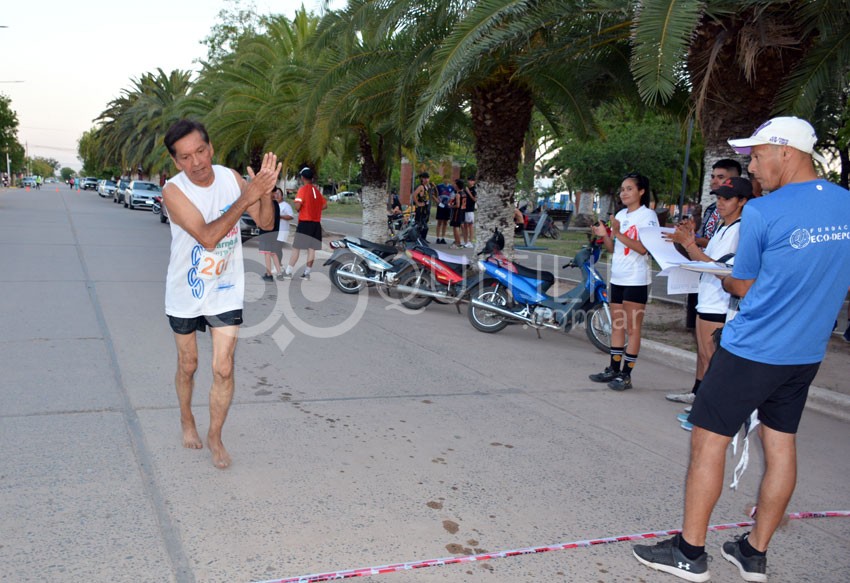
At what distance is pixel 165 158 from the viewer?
38.8 m

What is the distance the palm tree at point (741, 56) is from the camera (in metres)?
7.03

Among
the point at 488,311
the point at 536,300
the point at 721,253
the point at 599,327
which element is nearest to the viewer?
the point at 721,253

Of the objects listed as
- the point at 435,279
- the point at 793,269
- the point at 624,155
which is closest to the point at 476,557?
the point at 793,269

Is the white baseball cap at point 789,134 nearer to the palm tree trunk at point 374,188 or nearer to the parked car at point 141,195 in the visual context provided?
the palm tree trunk at point 374,188

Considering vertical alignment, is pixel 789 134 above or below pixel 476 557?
above

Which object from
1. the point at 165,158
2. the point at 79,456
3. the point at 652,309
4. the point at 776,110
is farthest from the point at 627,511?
the point at 165,158

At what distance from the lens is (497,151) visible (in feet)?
41.0

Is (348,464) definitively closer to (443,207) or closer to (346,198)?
(443,207)

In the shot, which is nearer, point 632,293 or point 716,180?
point 716,180

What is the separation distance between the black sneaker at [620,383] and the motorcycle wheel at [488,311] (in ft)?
8.31

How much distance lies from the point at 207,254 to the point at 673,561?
2891 mm

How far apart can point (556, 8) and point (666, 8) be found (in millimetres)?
2173

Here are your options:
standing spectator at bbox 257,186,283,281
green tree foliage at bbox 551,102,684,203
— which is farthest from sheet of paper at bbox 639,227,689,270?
green tree foliage at bbox 551,102,684,203

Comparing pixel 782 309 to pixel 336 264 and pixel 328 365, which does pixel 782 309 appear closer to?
pixel 328 365
